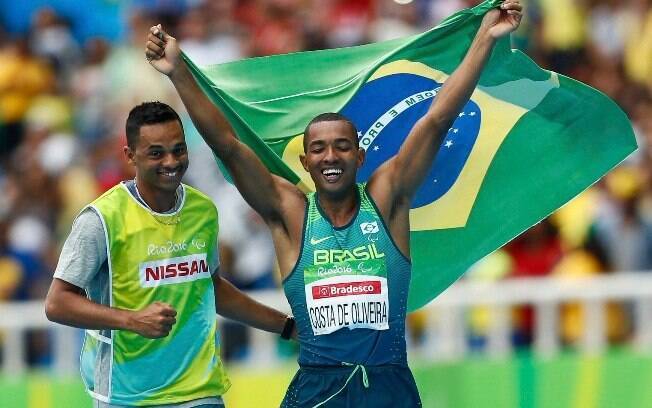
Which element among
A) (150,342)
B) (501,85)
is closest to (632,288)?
(501,85)

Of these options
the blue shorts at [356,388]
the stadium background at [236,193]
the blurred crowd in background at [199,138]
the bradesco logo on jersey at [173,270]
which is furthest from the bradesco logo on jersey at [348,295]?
the blurred crowd in background at [199,138]

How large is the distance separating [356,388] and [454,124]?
208 centimetres

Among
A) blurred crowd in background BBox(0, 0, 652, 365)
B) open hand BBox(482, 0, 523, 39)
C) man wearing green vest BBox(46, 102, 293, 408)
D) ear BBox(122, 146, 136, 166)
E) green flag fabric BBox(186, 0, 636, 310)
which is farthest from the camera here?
blurred crowd in background BBox(0, 0, 652, 365)

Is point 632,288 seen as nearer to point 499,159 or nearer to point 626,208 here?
point 626,208

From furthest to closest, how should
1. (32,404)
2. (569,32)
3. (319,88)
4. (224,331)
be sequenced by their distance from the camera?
1. (569,32)
2. (224,331)
3. (32,404)
4. (319,88)

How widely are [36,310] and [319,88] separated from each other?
484 centimetres

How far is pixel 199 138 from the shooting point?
49.9 ft

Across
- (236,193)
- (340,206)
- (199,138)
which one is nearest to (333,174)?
(340,206)

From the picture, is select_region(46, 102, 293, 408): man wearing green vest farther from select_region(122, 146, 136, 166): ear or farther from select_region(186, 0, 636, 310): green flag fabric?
select_region(186, 0, 636, 310): green flag fabric

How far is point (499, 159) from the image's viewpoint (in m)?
9.34

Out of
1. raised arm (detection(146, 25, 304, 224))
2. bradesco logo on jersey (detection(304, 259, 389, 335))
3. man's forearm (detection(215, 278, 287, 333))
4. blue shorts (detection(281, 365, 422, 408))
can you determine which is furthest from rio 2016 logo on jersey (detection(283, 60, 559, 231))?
blue shorts (detection(281, 365, 422, 408))

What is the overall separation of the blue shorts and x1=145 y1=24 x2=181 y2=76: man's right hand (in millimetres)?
1499

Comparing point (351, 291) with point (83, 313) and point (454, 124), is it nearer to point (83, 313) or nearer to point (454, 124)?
point (83, 313)

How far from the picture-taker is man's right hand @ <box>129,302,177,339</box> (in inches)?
292
